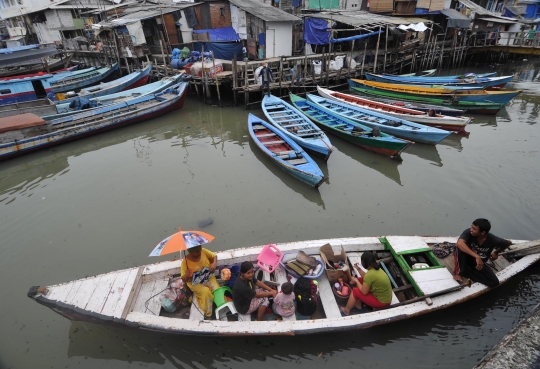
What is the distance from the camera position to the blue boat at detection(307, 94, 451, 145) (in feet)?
34.8

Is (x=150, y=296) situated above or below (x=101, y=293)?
below

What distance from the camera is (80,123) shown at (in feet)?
41.9

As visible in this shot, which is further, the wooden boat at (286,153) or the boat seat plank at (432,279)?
the wooden boat at (286,153)

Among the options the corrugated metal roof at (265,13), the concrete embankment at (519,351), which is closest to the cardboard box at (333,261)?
the concrete embankment at (519,351)

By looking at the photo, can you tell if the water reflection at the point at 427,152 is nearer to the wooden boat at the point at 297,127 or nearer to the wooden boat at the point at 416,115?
the wooden boat at the point at 416,115

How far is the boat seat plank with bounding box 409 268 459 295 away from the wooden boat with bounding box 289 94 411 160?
5.42 metres

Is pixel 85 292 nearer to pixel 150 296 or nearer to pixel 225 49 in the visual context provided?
pixel 150 296

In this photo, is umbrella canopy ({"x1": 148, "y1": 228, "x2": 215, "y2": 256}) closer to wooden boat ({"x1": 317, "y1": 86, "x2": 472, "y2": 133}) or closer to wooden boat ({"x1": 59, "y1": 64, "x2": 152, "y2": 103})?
wooden boat ({"x1": 317, "y1": 86, "x2": 472, "y2": 133})

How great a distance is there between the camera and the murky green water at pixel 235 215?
4680 millimetres

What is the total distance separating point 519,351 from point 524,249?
10.3 feet

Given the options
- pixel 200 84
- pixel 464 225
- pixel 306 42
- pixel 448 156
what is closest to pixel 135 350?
pixel 464 225

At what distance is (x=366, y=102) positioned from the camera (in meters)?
14.3

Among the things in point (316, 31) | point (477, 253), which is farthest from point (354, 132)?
point (316, 31)

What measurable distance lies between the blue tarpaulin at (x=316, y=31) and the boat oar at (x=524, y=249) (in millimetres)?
17975
